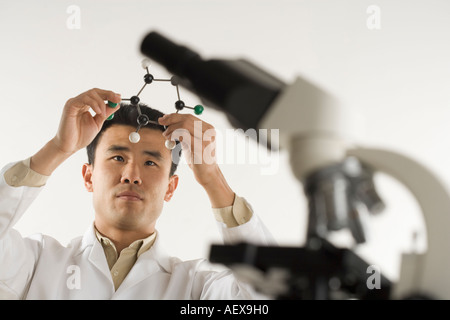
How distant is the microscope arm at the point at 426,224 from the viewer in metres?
0.33

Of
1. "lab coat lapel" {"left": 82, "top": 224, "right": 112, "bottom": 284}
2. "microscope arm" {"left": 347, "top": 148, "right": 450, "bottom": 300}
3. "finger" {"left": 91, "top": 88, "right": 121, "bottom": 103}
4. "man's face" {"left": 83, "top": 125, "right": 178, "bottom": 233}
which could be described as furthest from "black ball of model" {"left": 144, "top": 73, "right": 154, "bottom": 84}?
"microscope arm" {"left": 347, "top": 148, "right": 450, "bottom": 300}

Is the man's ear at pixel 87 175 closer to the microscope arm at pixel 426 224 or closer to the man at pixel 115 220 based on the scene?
the man at pixel 115 220

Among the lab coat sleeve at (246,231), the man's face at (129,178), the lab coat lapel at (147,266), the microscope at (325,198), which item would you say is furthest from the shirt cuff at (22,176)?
the microscope at (325,198)

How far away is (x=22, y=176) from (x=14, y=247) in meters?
0.18

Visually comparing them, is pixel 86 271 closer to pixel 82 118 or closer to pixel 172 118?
pixel 82 118

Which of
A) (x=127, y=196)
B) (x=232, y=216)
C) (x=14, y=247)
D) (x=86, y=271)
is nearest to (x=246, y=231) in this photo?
(x=232, y=216)

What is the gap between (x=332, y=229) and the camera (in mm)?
355

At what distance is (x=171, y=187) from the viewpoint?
1204 millimetres

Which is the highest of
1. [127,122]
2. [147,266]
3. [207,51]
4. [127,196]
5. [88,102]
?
[207,51]

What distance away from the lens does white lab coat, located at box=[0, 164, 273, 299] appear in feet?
3.14

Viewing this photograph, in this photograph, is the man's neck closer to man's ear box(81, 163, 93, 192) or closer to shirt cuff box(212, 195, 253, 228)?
man's ear box(81, 163, 93, 192)

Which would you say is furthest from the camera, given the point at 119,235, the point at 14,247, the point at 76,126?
the point at 119,235

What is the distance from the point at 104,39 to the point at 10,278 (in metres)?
0.72

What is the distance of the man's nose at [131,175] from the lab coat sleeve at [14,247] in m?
0.19
